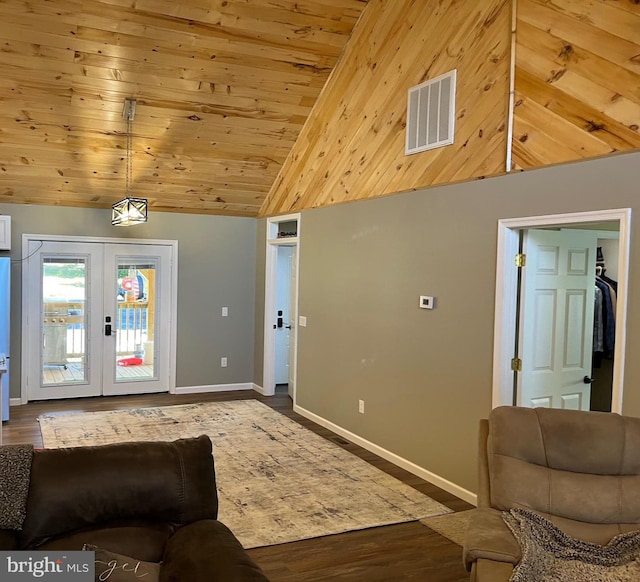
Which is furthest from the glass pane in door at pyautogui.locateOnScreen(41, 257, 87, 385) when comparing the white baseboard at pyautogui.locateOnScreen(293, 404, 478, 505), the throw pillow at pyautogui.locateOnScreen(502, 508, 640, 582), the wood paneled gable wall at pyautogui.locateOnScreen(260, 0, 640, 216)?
the throw pillow at pyautogui.locateOnScreen(502, 508, 640, 582)

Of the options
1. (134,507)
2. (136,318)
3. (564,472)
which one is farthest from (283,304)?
(134,507)

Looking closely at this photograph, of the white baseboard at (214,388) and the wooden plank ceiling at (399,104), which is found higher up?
the wooden plank ceiling at (399,104)

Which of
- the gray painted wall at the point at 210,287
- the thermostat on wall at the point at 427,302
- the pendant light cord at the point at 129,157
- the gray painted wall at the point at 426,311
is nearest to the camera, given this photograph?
the gray painted wall at the point at 426,311

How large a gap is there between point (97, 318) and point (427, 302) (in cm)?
450

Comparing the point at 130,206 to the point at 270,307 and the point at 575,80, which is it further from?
the point at 575,80

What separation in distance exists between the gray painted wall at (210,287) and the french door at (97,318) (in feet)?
0.57

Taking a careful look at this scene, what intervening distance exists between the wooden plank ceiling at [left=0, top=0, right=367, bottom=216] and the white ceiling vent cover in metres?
1.14

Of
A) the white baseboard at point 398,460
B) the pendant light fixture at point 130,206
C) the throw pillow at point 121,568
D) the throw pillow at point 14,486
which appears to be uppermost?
the pendant light fixture at point 130,206

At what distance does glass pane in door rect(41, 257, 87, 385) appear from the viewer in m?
7.42

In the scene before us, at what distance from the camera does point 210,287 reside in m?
8.23

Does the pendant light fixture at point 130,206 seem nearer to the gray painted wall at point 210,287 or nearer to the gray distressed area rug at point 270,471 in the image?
the gray painted wall at point 210,287

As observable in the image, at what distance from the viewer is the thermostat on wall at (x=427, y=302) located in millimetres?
4879

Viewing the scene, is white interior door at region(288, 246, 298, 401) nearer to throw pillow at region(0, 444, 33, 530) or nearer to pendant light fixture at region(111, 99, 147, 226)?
pendant light fixture at region(111, 99, 147, 226)

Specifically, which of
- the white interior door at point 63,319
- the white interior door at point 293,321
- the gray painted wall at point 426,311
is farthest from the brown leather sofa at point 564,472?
the white interior door at point 63,319
